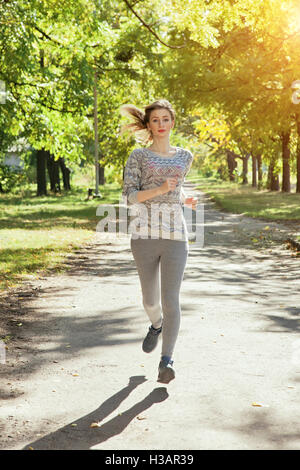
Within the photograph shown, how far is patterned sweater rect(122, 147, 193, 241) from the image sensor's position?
4941 mm

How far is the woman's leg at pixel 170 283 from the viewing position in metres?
4.95

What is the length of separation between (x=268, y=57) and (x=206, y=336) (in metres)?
15.6

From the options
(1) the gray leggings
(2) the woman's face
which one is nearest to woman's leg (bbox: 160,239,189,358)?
(1) the gray leggings

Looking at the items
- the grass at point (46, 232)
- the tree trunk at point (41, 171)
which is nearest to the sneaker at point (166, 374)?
the grass at point (46, 232)

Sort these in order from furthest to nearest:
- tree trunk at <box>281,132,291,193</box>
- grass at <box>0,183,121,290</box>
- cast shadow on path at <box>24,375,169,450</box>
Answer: tree trunk at <box>281,132,291,193</box>
grass at <box>0,183,121,290</box>
cast shadow on path at <box>24,375,169,450</box>

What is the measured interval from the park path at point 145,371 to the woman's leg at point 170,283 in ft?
1.21

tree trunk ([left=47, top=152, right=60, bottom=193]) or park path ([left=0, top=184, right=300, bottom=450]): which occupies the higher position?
tree trunk ([left=47, top=152, right=60, bottom=193])

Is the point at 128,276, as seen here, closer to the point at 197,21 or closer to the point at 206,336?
→ the point at 206,336

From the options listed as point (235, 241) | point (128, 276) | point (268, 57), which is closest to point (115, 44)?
point (268, 57)

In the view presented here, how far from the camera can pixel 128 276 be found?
423 inches

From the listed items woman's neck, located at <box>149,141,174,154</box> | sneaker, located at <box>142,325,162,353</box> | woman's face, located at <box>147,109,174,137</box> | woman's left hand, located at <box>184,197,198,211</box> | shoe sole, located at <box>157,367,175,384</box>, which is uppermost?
woman's face, located at <box>147,109,174,137</box>

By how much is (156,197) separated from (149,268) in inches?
21.5

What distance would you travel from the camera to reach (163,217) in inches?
195

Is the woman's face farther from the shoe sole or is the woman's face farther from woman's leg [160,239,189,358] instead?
the shoe sole
